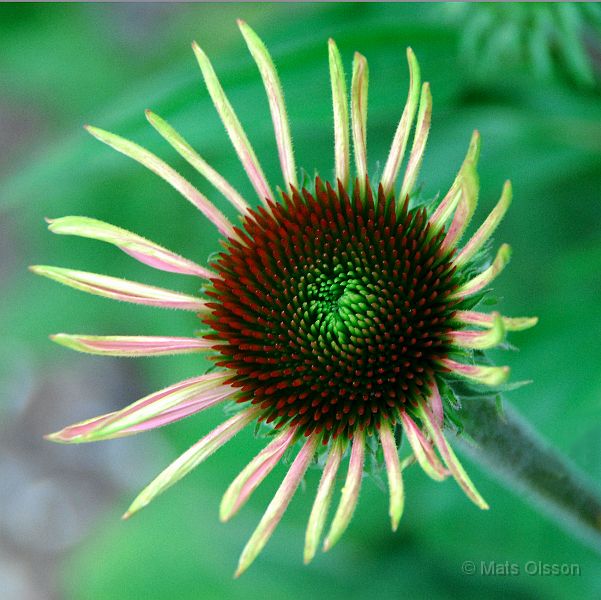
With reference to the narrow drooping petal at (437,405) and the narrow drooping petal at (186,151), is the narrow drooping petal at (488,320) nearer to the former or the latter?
the narrow drooping petal at (437,405)

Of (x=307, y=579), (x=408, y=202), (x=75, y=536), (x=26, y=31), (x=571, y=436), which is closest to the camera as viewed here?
(x=408, y=202)

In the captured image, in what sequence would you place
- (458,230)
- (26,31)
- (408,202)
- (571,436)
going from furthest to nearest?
1. (26,31)
2. (571,436)
3. (408,202)
4. (458,230)

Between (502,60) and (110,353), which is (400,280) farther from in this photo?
(502,60)

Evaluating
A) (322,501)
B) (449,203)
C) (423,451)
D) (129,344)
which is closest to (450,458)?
(423,451)

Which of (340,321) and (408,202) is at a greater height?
(408,202)

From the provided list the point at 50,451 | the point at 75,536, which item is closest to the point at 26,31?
the point at 50,451

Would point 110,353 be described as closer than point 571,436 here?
Yes

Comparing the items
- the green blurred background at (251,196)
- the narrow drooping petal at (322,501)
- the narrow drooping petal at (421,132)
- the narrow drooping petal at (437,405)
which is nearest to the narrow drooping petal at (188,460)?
the narrow drooping petal at (322,501)

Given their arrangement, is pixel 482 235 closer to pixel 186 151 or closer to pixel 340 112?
pixel 340 112
